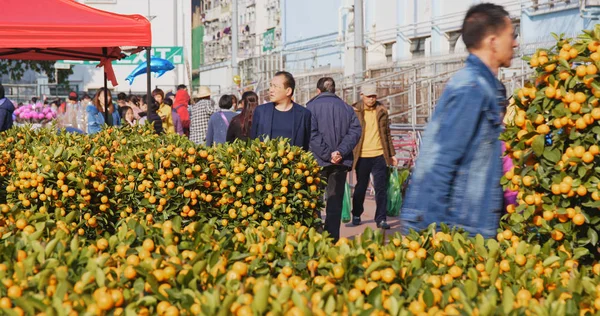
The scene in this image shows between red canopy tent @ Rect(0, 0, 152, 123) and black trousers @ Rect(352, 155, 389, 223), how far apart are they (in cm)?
299

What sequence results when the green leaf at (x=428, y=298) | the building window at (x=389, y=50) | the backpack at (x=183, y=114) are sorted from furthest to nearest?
1. the building window at (x=389, y=50)
2. the backpack at (x=183, y=114)
3. the green leaf at (x=428, y=298)

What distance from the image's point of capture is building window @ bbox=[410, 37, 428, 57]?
3056 centimetres

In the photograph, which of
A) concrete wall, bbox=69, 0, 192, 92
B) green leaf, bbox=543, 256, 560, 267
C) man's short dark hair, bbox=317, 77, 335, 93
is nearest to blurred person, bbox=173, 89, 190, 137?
man's short dark hair, bbox=317, 77, 335, 93

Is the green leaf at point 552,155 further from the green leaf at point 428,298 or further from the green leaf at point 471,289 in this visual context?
the green leaf at point 428,298

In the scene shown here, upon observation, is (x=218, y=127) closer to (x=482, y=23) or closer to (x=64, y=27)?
(x=64, y=27)

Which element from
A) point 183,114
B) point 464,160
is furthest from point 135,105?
point 464,160

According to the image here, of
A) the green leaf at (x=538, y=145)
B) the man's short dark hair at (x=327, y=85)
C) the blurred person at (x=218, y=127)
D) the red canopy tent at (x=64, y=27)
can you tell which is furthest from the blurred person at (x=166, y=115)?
the green leaf at (x=538, y=145)

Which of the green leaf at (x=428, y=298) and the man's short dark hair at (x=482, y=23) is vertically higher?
the man's short dark hair at (x=482, y=23)

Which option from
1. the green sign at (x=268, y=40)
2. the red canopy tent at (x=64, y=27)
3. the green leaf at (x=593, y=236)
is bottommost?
the green leaf at (x=593, y=236)

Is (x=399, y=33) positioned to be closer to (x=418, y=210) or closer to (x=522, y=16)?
(x=522, y=16)

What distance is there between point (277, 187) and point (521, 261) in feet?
12.6

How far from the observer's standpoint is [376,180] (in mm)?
11664

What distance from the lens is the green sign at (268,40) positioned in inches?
1987

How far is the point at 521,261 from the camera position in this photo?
11.7 ft
